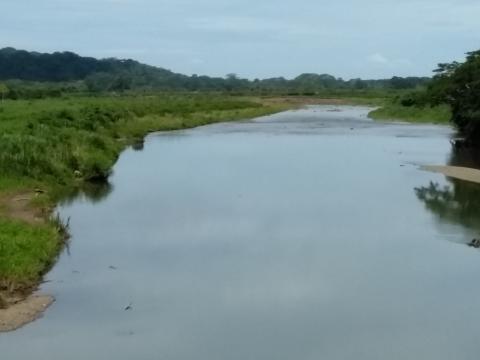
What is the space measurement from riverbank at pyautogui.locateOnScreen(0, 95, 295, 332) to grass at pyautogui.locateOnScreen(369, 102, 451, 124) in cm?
2238

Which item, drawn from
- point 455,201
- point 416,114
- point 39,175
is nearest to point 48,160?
point 39,175

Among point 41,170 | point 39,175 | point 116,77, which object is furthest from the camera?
point 116,77

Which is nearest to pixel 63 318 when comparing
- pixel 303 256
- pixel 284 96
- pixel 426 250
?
pixel 303 256

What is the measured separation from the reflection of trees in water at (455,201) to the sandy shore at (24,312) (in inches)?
330

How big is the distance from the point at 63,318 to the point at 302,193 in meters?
11.3

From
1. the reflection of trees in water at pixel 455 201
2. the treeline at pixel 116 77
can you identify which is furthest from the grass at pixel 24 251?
the treeline at pixel 116 77

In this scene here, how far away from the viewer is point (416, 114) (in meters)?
56.9

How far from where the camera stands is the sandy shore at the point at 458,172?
81.7 ft

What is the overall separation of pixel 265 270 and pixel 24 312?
4.22 metres

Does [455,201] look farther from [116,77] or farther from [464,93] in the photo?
[116,77]

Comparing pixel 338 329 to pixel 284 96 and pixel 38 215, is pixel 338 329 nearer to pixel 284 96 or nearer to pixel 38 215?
pixel 38 215

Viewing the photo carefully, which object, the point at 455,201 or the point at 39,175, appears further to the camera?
the point at 455,201

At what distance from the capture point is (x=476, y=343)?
973 centimetres

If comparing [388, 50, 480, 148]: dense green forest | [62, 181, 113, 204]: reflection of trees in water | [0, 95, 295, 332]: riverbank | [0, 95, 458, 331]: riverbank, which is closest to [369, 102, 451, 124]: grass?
[388, 50, 480, 148]: dense green forest
